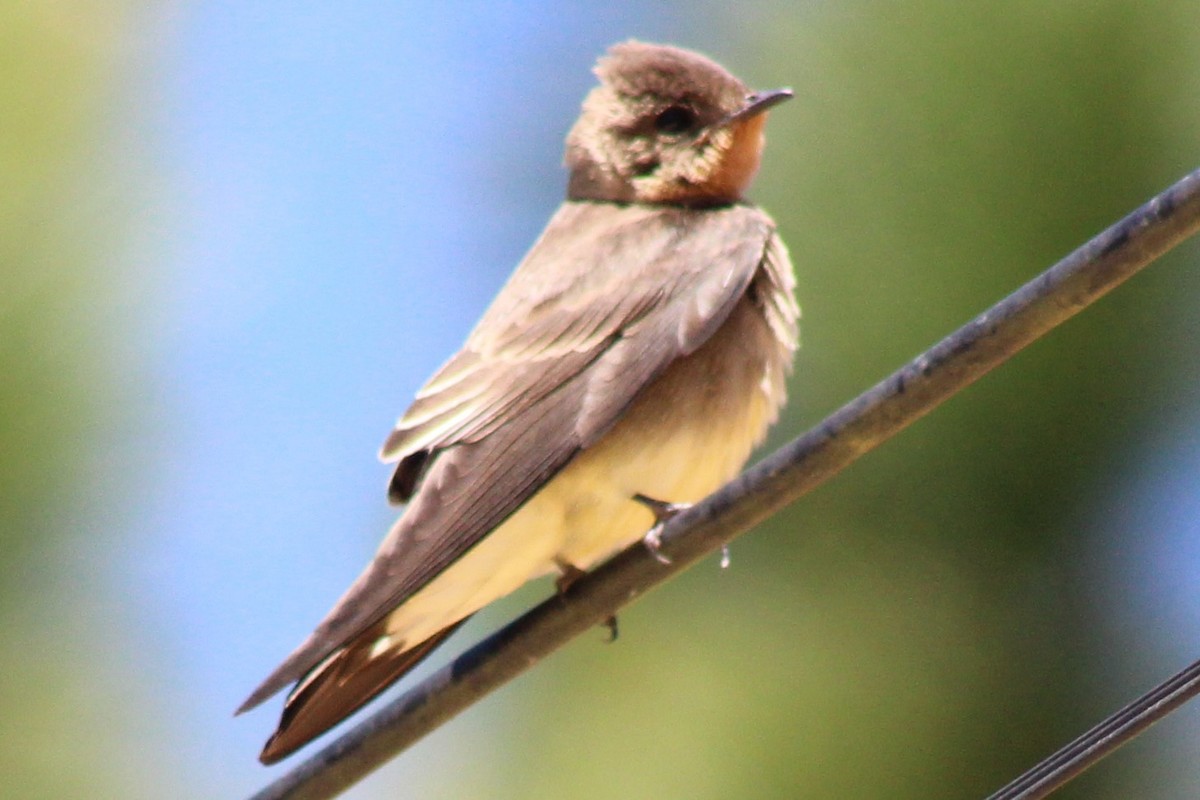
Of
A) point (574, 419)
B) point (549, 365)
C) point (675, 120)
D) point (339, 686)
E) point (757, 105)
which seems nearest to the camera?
point (339, 686)

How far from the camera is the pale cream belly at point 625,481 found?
330 centimetres

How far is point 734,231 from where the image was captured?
12.5 feet

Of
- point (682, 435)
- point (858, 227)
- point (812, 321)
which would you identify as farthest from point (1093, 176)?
point (682, 435)

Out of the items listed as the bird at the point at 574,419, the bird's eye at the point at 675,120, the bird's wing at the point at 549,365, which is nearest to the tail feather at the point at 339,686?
the bird at the point at 574,419

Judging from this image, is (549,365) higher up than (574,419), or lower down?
higher up

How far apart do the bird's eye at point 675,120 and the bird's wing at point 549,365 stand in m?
0.26

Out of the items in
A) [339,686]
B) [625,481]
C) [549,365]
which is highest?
[549,365]

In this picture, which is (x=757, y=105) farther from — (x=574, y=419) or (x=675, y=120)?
(x=574, y=419)

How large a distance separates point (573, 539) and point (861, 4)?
9.03ft

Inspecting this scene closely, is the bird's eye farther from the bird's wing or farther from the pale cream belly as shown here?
the pale cream belly

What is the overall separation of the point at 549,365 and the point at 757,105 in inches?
42.0

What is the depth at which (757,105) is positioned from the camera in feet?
13.3

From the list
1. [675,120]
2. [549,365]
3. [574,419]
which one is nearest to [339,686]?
[574,419]

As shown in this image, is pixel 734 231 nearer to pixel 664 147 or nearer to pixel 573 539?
pixel 664 147
